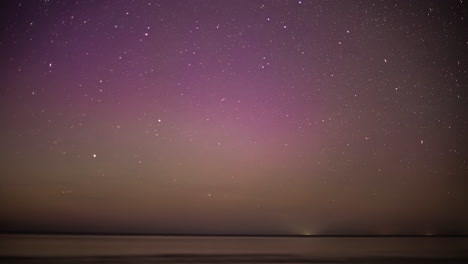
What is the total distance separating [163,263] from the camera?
30.8ft

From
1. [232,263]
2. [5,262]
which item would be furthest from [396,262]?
[5,262]

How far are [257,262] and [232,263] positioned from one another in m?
Result: 0.68

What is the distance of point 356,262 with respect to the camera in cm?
1012

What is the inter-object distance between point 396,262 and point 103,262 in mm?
6894

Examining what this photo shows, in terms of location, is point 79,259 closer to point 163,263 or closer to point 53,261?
point 53,261

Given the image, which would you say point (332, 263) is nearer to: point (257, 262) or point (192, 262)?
point (257, 262)

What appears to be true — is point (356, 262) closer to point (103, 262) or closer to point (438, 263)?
point (438, 263)

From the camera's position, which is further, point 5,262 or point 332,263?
point 332,263

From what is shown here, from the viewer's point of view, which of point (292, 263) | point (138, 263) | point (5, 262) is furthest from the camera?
point (292, 263)

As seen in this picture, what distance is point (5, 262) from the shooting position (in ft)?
27.8

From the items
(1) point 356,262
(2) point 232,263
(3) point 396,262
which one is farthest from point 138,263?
(3) point 396,262

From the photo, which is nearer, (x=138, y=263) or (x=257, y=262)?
(x=138, y=263)

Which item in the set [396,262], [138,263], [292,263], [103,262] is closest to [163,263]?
[138,263]

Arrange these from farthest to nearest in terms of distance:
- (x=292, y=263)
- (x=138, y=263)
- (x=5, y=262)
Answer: (x=292, y=263) < (x=138, y=263) < (x=5, y=262)
